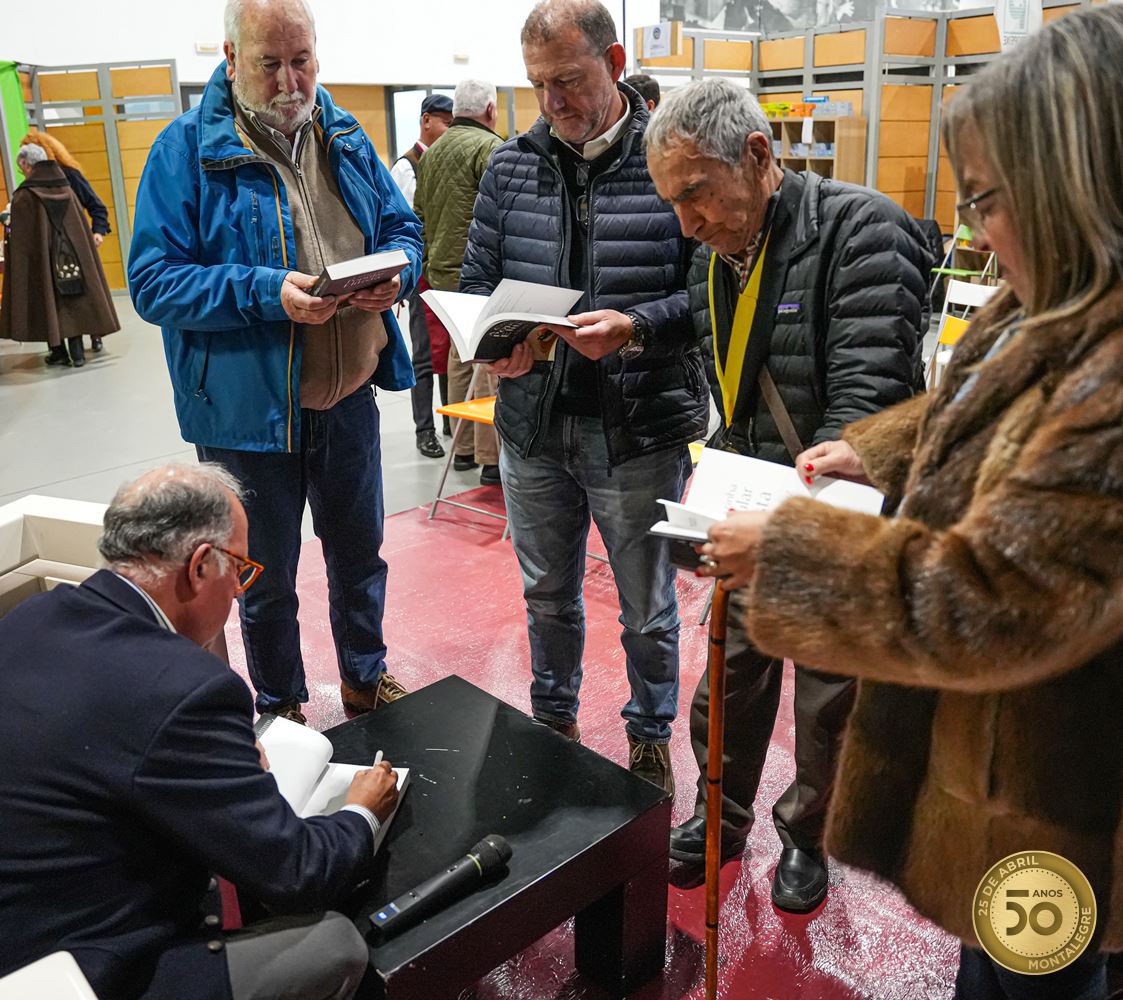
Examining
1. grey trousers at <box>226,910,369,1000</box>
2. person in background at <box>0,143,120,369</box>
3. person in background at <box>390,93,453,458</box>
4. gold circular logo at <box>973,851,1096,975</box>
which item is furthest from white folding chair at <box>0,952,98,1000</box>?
person in background at <box>0,143,120,369</box>

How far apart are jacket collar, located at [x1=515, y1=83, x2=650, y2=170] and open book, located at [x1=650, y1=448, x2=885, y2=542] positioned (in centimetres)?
88

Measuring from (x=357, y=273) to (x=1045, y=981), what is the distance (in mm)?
1961

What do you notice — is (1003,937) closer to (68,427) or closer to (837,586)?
(837,586)

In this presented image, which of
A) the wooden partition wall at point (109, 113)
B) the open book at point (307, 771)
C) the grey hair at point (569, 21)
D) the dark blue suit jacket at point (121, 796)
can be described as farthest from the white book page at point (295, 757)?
the wooden partition wall at point (109, 113)

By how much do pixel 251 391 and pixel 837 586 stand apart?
1853 millimetres

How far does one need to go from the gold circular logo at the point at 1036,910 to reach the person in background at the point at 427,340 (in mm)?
4651

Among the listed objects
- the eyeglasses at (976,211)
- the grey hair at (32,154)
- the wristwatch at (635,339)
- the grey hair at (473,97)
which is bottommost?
the wristwatch at (635,339)

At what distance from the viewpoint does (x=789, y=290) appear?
2068mm

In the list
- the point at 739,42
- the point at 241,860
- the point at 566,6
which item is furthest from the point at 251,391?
the point at 739,42

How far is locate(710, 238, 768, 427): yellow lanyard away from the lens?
6.89ft

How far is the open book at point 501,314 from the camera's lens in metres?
2.24

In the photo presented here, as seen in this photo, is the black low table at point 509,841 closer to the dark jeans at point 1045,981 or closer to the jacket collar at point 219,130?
the dark jeans at point 1045,981

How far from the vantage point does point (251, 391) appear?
2.66 metres

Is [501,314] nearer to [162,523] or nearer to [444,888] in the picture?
[162,523]
